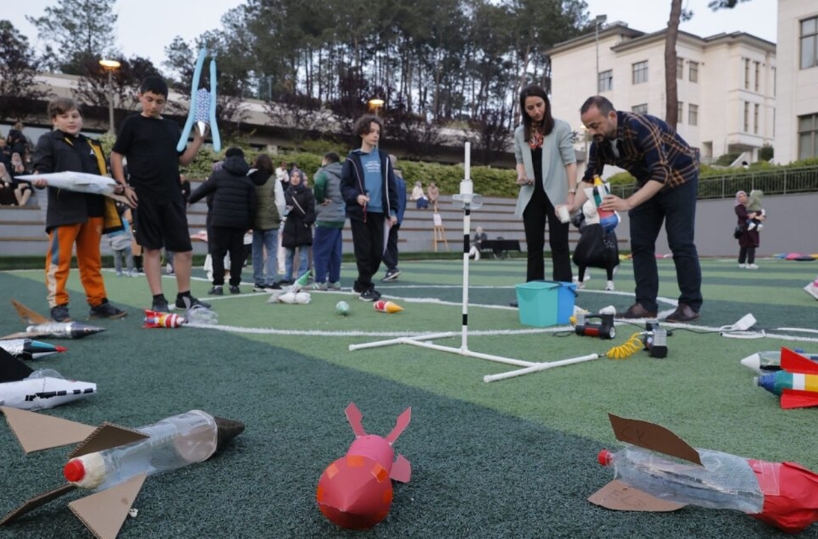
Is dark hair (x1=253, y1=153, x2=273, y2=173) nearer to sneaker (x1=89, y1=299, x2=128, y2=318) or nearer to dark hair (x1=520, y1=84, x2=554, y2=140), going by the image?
sneaker (x1=89, y1=299, x2=128, y2=318)

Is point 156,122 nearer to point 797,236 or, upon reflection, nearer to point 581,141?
point 797,236

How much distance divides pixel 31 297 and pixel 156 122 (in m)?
3.47

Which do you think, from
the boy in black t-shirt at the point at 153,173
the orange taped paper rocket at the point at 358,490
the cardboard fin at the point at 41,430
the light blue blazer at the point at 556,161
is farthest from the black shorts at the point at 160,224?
the orange taped paper rocket at the point at 358,490

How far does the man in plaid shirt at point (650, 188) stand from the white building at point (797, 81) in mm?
30958

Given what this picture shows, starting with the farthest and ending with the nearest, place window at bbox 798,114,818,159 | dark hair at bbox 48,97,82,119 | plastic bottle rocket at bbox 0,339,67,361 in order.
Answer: window at bbox 798,114,818,159 < dark hair at bbox 48,97,82,119 < plastic bottle rocket at bbox 0,339,67,361

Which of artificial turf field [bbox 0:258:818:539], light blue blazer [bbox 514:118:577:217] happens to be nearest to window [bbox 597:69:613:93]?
light blue blazer [bbox 514:118:577:217]

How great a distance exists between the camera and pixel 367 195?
6.80 meters

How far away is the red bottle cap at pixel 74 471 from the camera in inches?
61.5

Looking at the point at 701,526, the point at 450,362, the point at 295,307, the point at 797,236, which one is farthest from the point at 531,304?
the point at 797,236

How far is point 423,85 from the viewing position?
58094 millimetres

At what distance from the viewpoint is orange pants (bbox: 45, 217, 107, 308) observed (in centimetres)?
520

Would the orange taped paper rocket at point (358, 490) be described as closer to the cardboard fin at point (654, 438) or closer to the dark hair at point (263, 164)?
the cardboard fin at point (654, 438)

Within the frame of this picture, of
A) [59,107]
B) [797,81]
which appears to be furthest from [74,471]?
[797,81]

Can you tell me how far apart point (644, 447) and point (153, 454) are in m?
1.40
